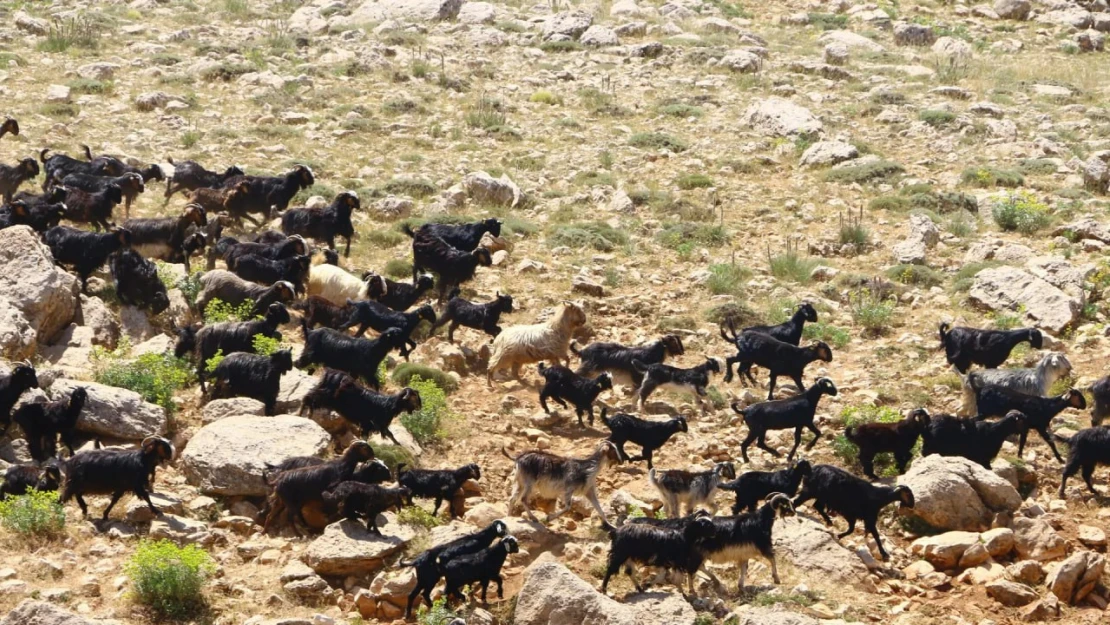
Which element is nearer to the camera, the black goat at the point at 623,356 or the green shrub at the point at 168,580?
the green shrub at the point at 168,580

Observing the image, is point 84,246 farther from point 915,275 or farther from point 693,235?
point 915,275

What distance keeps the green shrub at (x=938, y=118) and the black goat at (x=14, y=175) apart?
18198mm

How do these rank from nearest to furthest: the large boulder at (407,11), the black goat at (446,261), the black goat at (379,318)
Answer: the black goat at (379,318), the black goat at (446,261), the large boulder at (407,11)

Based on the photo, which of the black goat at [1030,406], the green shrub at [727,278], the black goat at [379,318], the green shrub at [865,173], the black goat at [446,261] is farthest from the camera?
the green shrub at [865,173]

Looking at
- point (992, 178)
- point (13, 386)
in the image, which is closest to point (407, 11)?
point (992, 178)

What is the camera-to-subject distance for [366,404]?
516 inches

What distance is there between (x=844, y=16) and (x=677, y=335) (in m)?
21.7

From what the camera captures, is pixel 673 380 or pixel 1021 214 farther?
pixel 1021 214

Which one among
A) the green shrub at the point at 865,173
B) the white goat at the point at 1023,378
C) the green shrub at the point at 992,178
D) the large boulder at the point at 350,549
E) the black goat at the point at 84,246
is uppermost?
the black goat at the point at 84,246

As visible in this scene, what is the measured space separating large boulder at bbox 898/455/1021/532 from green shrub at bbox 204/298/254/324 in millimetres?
8547

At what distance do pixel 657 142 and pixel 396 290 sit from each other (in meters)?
9.96

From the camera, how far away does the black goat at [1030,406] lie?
1387cm

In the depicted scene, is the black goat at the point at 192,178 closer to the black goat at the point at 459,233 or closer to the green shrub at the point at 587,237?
the black goat at the point at 459,233

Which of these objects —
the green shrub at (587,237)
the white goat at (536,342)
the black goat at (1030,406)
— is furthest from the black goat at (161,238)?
A: the black goat at (1030,406)
